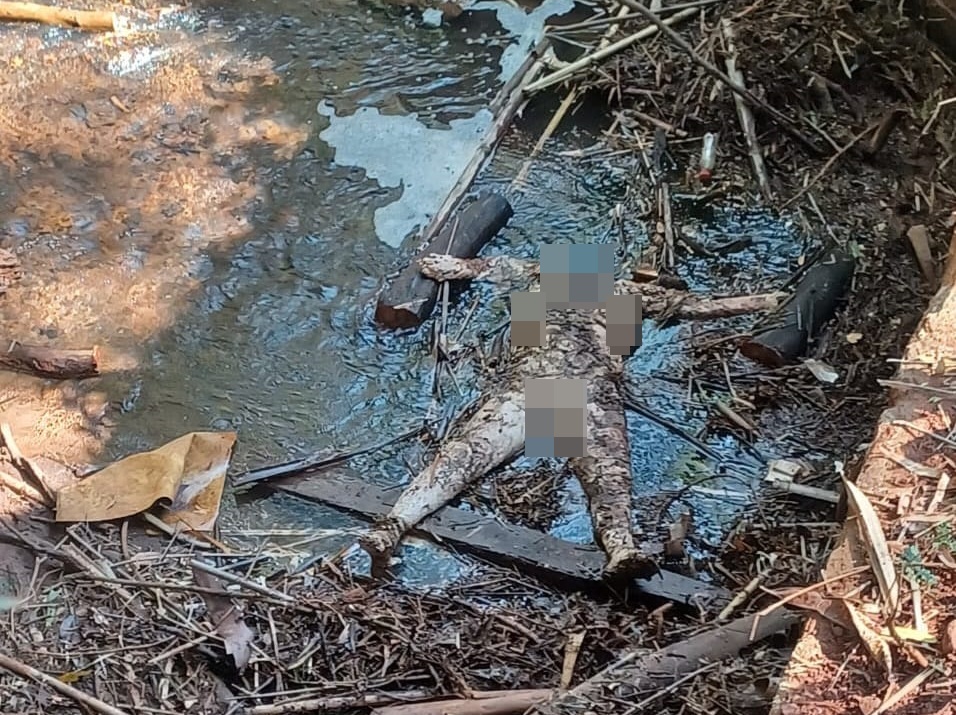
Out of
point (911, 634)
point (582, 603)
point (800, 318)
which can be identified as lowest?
point (582, 603)

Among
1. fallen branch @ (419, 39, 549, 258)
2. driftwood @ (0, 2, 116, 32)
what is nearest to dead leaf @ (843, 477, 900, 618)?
fallen branch @ (419, 39, 549, 258)

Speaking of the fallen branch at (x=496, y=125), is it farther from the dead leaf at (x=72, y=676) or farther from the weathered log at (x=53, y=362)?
the dead leaf at (x=72, y=676)

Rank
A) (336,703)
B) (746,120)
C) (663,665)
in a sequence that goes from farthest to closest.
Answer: (746,120) < (336,703) < (663,665)

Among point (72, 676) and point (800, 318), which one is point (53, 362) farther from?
point (800, 318)

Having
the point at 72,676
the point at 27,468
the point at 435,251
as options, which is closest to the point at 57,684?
the point at 72,676

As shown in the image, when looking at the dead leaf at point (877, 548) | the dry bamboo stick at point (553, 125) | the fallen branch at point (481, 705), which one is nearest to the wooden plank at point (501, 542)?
the fallen branch at point (481, 705)

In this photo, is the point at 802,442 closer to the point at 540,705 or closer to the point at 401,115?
the point at 540,705

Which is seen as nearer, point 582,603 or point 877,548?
point 877,548
